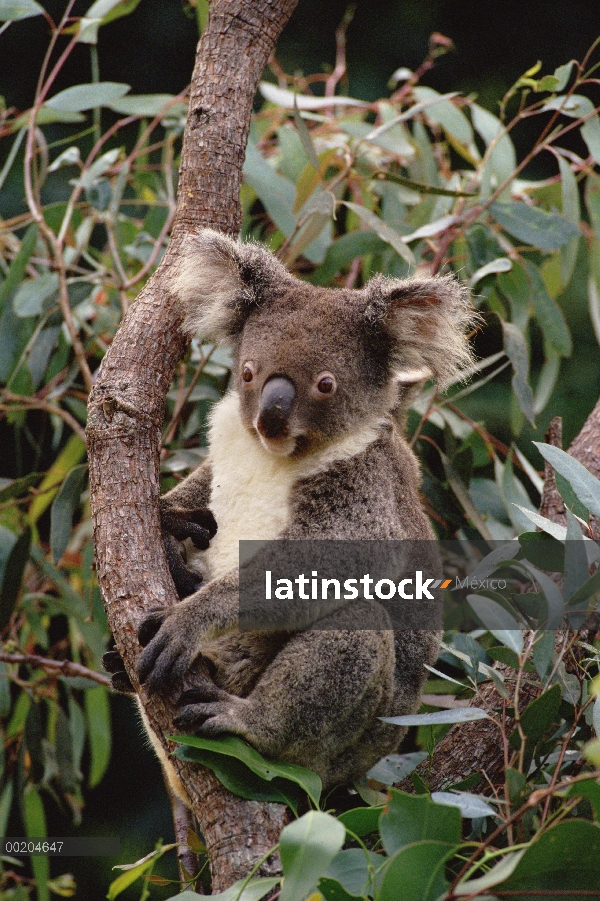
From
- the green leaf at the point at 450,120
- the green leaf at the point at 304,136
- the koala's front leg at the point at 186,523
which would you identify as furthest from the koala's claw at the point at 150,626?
the green leaf at the point at 450,120

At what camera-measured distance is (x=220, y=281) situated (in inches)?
80.7

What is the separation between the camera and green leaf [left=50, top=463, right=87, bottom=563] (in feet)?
8.07

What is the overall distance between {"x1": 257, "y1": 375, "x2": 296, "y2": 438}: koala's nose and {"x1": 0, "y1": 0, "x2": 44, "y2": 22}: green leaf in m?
1.35

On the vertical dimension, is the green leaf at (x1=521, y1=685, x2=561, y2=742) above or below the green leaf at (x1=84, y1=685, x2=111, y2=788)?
above

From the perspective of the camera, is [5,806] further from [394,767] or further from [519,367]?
[519,367]

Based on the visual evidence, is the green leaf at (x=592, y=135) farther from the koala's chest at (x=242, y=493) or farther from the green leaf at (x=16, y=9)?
the green leaf at (x=16, y=9)

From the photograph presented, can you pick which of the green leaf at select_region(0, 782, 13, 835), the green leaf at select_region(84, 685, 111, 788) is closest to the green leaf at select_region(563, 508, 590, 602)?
the green leaf at select_region(84, 685, 111, 788)

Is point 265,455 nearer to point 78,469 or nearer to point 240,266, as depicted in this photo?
point 240,266

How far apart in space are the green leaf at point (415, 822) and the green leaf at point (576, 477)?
24.2 inches

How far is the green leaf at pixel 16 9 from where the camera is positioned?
2.42 meters

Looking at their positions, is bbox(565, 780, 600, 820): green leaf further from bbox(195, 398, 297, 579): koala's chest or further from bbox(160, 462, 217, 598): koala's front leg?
bbox(160, 462, 217, 598): koala's front leg

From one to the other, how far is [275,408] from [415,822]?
89cm

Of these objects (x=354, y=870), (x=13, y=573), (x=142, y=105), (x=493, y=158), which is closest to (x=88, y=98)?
(x=142, y=105)

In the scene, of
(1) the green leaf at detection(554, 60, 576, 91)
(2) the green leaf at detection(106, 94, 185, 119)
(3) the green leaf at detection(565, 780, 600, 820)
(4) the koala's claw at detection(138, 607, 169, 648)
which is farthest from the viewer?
(2) the green leaf at detection(106, 94, 185, 119)
